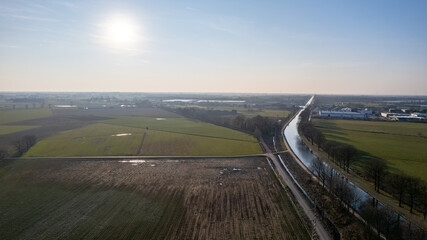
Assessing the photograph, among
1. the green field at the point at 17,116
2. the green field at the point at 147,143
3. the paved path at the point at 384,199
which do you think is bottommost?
the paved path at the point at 384,199

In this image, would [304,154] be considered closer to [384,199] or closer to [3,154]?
[384,199]

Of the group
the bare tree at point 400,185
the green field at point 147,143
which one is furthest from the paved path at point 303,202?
the green field at point 147,143

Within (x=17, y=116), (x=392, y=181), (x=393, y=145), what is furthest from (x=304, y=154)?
(x=17, y=116)

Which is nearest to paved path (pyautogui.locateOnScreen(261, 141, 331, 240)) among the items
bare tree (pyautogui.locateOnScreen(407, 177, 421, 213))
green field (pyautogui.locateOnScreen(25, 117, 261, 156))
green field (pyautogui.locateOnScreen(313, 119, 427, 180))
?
bare tree (pyautogui.locateOnScreen(407, 177, 421, 213))

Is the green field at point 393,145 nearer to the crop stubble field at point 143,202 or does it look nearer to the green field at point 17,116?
the crop stubble field at point 143,202

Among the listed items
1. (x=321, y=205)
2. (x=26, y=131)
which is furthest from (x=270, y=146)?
(x=26, y=131)

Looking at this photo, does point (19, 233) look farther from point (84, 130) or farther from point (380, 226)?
point (84, 130)

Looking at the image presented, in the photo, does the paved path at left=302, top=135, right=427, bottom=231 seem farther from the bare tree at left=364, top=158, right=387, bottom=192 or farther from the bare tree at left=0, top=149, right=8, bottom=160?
the bare tree at left=0, top=149, right=8, bottom=160
